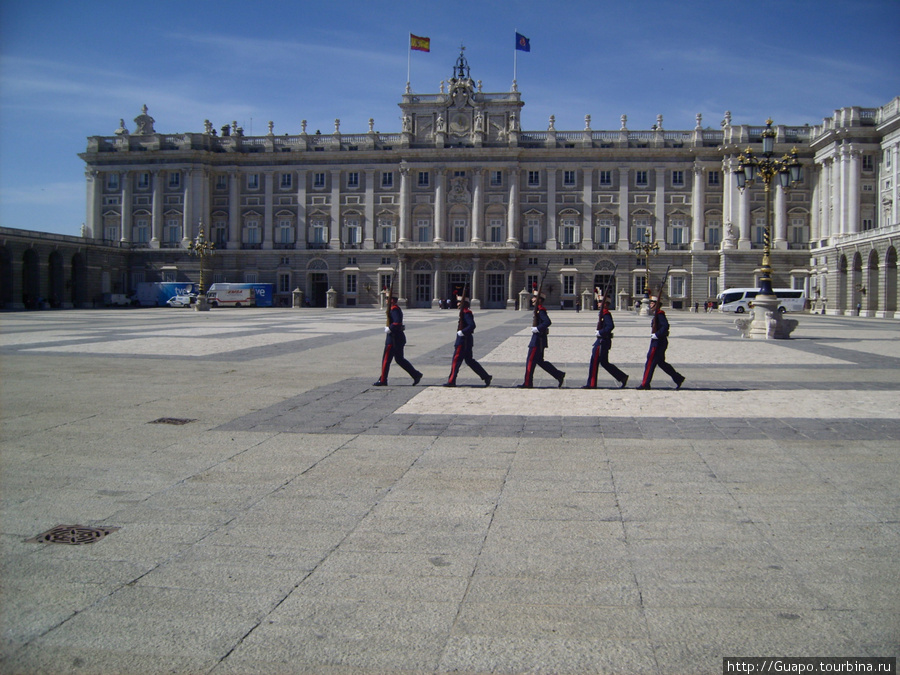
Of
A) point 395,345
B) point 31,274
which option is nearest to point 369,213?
point 31,274

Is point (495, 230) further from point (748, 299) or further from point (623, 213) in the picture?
point (748, 299)

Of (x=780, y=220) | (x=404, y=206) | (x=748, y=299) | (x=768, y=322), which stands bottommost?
(x=768, y=322)

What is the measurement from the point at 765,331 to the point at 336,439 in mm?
21504

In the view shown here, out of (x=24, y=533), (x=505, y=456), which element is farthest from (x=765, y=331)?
(x=24, y=533)

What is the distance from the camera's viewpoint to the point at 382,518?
5.70 meters

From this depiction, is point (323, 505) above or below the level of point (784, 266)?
below

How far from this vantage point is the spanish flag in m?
63.5

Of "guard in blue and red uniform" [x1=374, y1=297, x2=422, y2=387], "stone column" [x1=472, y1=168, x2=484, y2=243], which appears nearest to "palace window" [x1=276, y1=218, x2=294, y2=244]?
"stone column" [x1=472, y1=168, x2=484, y2=243]

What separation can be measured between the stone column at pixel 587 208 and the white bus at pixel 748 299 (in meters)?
13.1

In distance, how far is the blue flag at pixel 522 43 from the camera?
63.2 meters

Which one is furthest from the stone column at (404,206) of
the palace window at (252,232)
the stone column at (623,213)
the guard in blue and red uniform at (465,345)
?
the guard in blue and red uniform at (465,345)

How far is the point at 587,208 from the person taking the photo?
67.6m

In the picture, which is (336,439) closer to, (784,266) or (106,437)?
(106,437)

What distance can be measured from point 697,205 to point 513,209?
1694 cm
